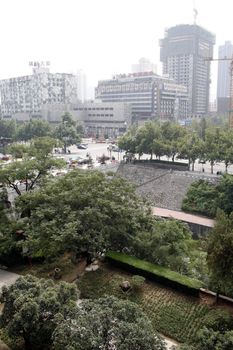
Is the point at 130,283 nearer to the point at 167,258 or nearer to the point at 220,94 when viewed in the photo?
the point at 167,258

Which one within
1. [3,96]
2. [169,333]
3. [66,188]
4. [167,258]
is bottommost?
[169,333]

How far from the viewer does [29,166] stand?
21.4 meters

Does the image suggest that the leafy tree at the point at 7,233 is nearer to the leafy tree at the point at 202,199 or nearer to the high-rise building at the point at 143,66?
the leafy tree at the point at 202,199

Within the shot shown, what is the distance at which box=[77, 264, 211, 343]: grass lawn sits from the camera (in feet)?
43.1

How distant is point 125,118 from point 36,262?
238 feet

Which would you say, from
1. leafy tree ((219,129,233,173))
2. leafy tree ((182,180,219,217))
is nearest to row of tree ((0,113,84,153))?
leafy tree ((219,129,233,173))

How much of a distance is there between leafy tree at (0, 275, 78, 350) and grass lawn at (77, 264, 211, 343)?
3930 mm

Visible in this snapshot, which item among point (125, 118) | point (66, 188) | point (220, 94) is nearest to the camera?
point (66, 188)

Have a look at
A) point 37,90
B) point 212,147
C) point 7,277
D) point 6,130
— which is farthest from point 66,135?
point 37,90

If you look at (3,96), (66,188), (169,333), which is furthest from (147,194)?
(3,96)

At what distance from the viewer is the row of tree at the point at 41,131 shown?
6128cm

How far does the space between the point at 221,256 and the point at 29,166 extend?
500 inches

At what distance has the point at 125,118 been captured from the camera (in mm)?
88688

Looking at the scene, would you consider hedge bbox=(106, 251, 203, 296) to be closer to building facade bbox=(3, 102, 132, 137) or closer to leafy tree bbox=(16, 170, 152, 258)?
leafy tree bbox=(16, 170, 152, 258)
